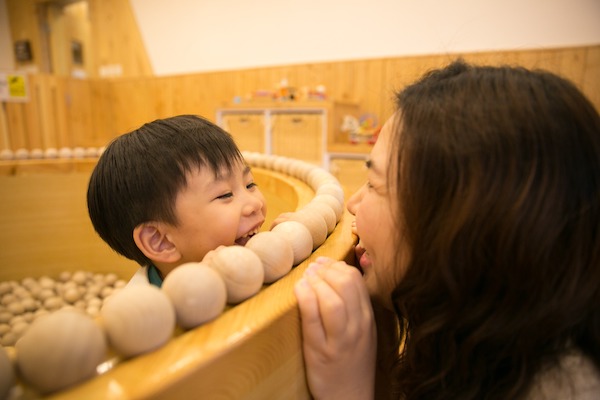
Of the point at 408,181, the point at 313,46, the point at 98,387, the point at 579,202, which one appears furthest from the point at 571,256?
the point at 313,46

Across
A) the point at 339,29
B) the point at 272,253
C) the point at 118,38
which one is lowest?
the point at 272,253

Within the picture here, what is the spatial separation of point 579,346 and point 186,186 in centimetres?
63

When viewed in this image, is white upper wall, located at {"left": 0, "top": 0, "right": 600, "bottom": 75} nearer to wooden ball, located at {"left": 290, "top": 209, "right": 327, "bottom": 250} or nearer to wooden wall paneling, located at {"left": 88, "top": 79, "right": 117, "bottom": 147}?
wooden wall paneling, located at {"left": 88, "top": 79, "right": 117, "bottom": 147}

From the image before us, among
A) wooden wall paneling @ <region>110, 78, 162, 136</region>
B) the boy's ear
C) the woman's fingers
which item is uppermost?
wooden wall paneling @ <region>110, 78, 162, 136</region>

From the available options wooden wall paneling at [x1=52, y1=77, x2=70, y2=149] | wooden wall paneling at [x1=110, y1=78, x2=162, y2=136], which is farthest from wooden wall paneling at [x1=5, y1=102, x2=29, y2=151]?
wooden wall paneling at [x1=110, y1=78, x2=162, y2=136]

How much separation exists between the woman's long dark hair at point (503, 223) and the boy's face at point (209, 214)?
1.23 feet

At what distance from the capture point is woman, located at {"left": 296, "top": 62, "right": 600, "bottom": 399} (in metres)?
0.36

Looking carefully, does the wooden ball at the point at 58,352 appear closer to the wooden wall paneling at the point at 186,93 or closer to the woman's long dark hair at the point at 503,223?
the woman's long dark hair at the point at 503,223

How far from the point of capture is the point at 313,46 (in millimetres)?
3227

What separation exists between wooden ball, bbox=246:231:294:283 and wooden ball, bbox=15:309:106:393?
18 cm

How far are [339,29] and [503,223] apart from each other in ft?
10.1

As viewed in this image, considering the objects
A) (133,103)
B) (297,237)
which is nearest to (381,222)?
(297,237)

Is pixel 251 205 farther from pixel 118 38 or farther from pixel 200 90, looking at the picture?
pixel 118 38

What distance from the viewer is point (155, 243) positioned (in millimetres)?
714
